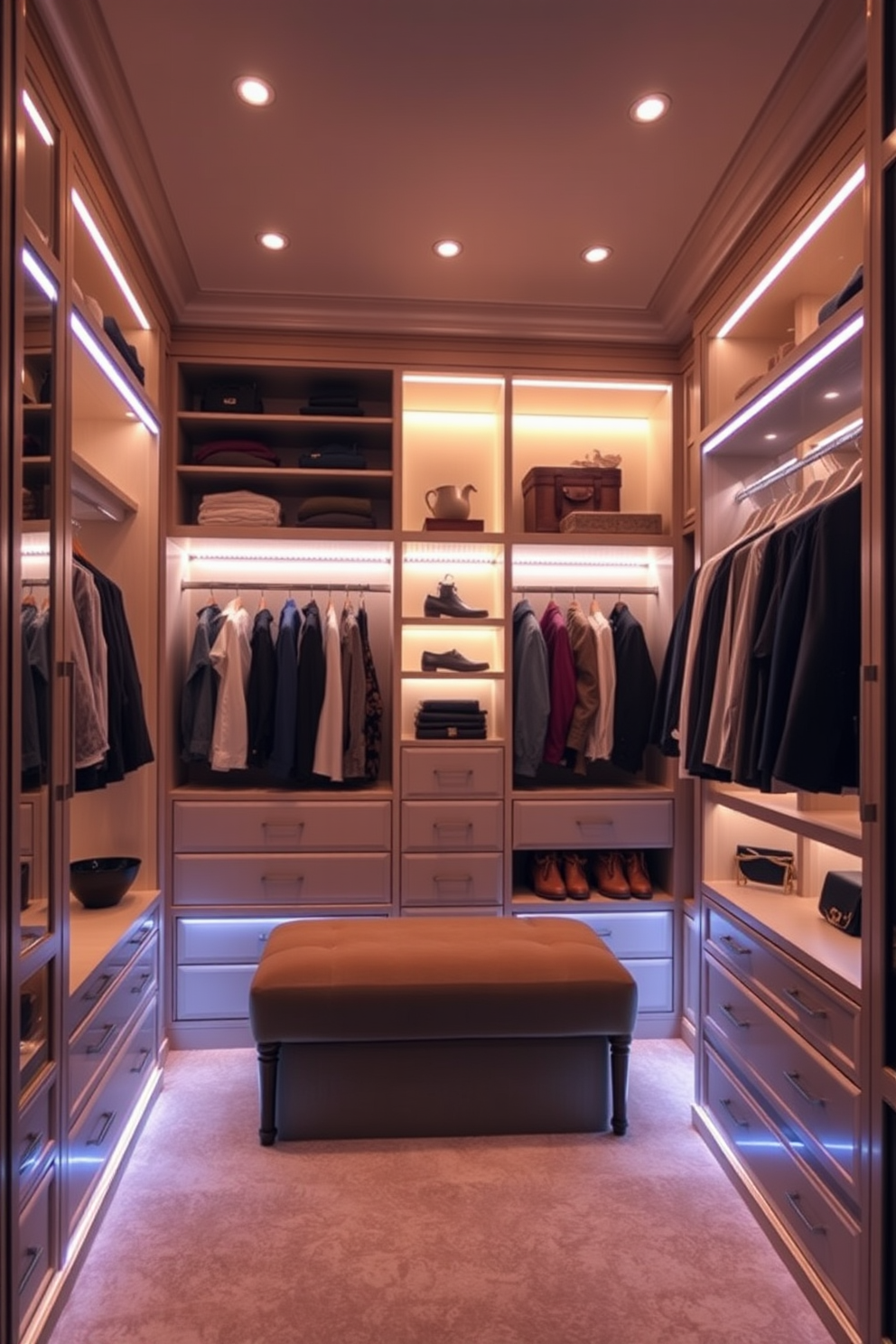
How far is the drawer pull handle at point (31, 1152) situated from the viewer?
1523mm

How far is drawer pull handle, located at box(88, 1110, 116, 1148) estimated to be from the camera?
196cm

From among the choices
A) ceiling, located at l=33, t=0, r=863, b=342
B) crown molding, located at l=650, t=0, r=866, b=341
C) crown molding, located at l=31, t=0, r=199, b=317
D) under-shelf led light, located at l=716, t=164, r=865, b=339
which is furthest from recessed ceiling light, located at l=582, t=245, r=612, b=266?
crown molding, located at l=31, t=0, r=199, b=317

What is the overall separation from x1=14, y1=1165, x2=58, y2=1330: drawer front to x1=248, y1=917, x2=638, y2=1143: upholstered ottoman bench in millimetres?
699

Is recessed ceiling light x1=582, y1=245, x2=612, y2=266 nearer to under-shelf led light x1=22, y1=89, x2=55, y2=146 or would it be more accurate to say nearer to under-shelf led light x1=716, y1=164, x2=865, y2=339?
under-shelf led light x1=716, y1=164, x2=865, y2=339

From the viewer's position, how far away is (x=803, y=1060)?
1.78 m

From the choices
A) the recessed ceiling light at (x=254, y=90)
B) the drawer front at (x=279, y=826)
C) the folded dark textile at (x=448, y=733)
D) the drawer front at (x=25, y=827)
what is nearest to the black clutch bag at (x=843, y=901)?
the folded dark textile at (x=448, y=733)

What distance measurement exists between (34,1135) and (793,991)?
1739 mm

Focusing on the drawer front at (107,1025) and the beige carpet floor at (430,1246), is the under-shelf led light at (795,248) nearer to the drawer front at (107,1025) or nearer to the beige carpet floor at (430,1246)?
the beige carpet floor at (430,1246)

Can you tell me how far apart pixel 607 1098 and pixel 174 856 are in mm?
1786

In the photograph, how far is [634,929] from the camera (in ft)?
10.3

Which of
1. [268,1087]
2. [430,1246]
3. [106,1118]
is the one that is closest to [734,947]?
[430,1246]

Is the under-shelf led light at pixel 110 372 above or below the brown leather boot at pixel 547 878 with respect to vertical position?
above

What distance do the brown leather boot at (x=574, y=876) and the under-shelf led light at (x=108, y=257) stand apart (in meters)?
2.63

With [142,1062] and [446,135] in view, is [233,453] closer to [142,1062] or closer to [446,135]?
[446,135]
